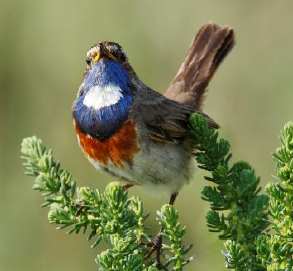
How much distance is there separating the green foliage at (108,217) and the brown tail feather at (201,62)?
2.65m

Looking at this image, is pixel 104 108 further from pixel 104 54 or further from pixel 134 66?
pixel 134 66

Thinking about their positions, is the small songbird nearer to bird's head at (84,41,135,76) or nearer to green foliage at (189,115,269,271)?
bird's head at (84,41,135,76)

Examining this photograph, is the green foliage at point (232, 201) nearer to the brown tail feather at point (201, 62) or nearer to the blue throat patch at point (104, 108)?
the blue throat patch at point (104, 108)

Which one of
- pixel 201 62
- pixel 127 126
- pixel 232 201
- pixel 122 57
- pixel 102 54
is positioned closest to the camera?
pixel 232 201

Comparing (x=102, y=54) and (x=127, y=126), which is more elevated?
(x=102, y=54)

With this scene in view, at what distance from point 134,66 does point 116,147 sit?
1925mm

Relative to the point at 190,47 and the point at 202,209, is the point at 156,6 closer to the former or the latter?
the point at 190,47

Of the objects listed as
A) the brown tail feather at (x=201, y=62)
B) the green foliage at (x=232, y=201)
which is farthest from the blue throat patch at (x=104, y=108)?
the brown tail feather at (x=201, y=62)

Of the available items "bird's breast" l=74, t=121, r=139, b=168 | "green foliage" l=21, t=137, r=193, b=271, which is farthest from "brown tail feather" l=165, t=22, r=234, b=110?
"green foliage" l=21, t=137, r=193, b=271

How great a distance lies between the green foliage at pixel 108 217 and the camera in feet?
8.68

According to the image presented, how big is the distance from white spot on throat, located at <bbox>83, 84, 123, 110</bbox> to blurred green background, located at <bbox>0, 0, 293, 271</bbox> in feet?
3.64

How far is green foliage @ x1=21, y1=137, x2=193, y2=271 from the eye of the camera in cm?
265

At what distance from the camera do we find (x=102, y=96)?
4.49 metres

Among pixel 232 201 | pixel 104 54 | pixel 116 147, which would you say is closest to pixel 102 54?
pixel 104 54
